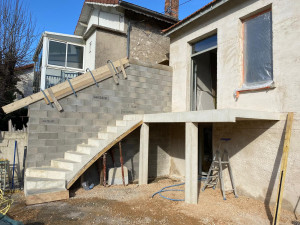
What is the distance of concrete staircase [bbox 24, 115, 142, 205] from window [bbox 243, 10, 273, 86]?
3507 millimetres

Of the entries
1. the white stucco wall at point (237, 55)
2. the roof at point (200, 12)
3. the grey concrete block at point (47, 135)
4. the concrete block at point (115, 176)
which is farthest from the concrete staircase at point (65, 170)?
the roof at point (200, 12)

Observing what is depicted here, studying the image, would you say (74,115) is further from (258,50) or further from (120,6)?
(120,6)

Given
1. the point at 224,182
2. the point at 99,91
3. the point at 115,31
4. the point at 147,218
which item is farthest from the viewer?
the point at 115,31

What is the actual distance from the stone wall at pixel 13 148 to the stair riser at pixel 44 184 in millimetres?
2136

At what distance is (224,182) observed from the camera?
5863 millimetres

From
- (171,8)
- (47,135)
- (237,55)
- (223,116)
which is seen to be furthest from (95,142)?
(171,8)

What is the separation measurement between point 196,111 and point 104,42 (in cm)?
624

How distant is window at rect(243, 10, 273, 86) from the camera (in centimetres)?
515

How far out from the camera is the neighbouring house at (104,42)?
9.30m

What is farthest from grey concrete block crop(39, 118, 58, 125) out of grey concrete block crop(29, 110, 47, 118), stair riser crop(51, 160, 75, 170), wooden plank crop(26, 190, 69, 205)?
wooden plank crop(26, 190, 69, 205)

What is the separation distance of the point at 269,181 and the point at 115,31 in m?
8.13

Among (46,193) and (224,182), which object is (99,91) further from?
(224,182)

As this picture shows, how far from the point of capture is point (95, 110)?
657cm

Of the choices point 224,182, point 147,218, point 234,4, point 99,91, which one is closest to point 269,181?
point 224,182
